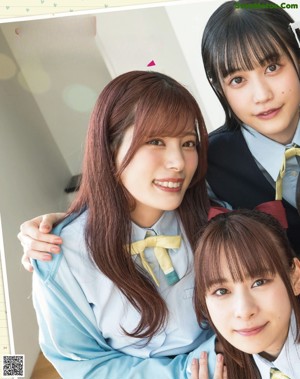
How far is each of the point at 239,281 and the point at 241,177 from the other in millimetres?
303

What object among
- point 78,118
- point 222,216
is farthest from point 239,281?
point 78,118

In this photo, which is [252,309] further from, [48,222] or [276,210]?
[48,222]

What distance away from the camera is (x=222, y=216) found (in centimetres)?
83

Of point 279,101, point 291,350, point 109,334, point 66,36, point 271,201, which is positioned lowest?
point 291,350

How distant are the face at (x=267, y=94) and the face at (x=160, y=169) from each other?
113mm

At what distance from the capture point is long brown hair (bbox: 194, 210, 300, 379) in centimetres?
77

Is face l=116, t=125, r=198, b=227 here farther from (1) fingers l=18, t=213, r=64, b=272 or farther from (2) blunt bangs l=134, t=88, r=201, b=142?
(1) fingers l=18, t=213, r=64, b=272

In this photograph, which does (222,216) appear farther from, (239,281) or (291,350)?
(291,350)

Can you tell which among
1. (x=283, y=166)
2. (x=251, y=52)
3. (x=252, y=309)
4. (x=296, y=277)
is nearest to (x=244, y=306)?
(x=252, y=309)

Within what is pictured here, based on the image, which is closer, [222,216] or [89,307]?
[222,216]

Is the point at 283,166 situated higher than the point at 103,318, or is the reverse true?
the point at 283,166

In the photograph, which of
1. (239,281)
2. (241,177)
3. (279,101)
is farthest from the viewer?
(241,177)

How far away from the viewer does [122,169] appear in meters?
0.86

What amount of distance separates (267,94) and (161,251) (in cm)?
35
